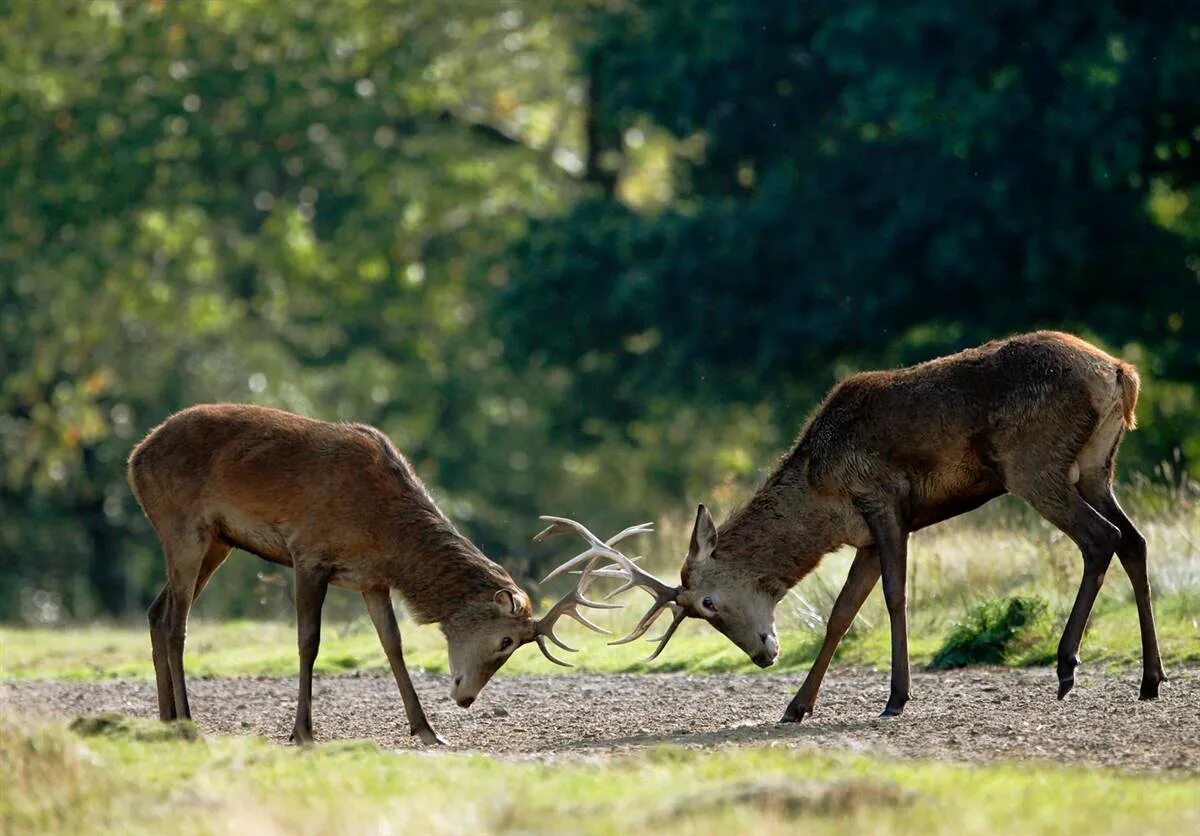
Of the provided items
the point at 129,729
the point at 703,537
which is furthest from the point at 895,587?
the point at 129,729

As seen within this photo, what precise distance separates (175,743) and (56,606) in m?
33.0

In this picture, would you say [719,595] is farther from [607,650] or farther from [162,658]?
[607,650]

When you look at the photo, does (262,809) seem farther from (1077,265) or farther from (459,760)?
(1077,265)

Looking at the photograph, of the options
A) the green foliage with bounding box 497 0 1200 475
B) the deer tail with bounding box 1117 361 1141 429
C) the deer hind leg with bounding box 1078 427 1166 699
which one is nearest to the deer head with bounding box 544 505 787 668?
the deer hind leg with bounding box 1078 427 1166 699

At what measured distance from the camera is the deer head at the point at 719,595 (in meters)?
12.2

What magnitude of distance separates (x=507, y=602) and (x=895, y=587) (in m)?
2.17

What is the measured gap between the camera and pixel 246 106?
35.7 metres

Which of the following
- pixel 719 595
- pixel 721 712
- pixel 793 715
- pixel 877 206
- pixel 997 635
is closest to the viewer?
pixel 793 715

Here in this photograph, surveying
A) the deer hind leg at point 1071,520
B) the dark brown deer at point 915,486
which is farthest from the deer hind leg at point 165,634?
the deer hind leg at point 1071,520

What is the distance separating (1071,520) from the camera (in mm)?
11609

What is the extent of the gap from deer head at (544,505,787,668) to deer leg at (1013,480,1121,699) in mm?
1644

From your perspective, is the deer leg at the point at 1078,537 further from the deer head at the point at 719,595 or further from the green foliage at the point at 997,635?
the green foliage at the point at 997,635

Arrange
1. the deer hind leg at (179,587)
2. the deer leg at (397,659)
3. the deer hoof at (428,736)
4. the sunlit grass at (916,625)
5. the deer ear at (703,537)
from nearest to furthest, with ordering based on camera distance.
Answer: the deer hoof at (428,736) < the deer leg at (397,659) < the deer hind leg at (179,587) < the deer ear at (703,537) < the sunlit grass at (916,625)

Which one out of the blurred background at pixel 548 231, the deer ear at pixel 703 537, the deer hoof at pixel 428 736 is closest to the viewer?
the deer hoof at pixel 428 736
